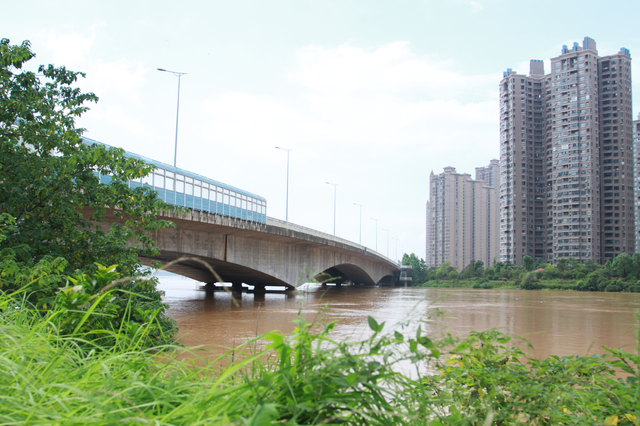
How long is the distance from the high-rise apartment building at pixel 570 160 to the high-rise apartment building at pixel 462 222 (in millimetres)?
32393

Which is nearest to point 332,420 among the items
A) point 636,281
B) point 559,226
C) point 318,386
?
point 318,386

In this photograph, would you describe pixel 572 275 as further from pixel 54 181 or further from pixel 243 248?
pixel 54 181

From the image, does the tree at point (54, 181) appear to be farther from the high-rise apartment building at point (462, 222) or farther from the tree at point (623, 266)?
the high-rise apartment building at point (462, 222)

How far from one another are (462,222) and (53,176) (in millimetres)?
108534

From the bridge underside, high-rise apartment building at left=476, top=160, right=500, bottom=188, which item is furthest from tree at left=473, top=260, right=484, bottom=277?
high-rise apartment building at left=476, top=160, right=500, bottom=188

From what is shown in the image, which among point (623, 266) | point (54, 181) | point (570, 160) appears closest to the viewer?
point (54, 181)

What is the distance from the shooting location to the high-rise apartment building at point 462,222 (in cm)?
10788

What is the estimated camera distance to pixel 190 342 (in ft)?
29.7

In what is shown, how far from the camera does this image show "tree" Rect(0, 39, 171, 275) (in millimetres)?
6508

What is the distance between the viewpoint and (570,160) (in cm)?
7006

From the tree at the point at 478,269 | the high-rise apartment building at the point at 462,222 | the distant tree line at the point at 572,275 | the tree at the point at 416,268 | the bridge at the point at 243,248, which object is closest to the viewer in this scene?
the bridge at the point at 243,248

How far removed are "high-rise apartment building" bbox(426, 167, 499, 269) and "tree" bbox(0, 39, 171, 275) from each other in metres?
105

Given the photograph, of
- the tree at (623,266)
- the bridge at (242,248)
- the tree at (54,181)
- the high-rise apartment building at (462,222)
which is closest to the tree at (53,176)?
the tree at (54,181)

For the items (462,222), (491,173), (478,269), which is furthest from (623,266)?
(491,173)
